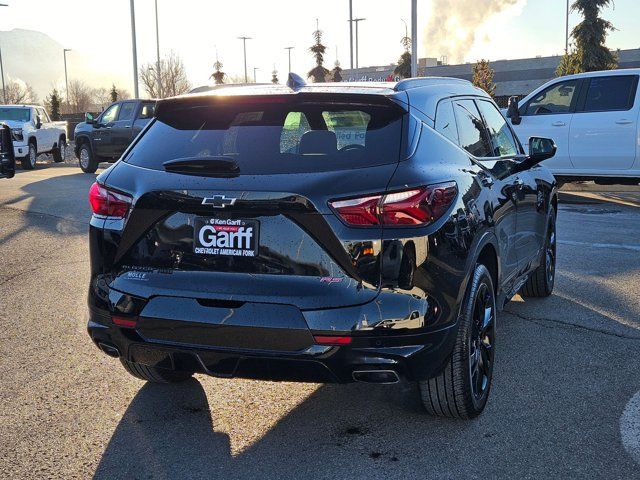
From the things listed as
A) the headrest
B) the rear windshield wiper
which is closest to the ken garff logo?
the rear windshield wiper

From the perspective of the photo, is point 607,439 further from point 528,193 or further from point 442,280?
point 528,193

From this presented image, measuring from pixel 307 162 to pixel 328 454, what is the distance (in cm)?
134

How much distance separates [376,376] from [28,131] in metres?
22.5

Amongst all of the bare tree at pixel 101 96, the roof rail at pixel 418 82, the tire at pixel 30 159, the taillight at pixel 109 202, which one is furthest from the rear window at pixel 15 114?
the bare tree at pixel 101 96

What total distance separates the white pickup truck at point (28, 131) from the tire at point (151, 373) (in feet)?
65.1

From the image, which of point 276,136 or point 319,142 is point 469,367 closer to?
point 319,142

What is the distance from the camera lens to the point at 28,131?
23469 mm

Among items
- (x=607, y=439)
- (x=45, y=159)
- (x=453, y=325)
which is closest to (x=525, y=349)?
(x=607, y=439)

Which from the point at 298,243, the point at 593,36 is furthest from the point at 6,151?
the point at 593,36

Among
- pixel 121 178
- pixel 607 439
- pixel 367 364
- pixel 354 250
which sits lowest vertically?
pixel 607 439

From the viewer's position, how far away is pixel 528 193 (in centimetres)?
526

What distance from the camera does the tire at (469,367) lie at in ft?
11.8

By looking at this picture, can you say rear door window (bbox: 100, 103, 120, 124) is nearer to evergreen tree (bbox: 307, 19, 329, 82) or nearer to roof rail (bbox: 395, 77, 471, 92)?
roof rail (bbox: 395, 77, 471, 92)

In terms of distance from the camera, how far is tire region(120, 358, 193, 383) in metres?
4.17
